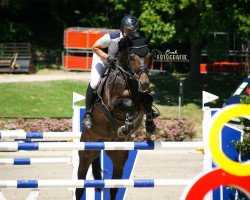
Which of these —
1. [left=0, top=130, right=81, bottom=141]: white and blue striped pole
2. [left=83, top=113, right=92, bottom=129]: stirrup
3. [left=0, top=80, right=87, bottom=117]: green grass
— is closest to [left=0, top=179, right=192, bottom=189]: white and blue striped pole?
[left=0, top=130, right=81, bottom=141]: white and blue striped pole

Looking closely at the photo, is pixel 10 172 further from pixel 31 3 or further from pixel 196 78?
pixel 31 3

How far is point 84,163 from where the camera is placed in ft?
21.2

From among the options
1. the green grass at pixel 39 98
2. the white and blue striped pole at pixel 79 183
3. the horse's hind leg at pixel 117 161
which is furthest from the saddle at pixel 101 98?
the green grass at pixel 39 98

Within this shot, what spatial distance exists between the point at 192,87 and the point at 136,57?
17.4m

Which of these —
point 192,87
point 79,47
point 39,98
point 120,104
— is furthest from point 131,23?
point 79,47

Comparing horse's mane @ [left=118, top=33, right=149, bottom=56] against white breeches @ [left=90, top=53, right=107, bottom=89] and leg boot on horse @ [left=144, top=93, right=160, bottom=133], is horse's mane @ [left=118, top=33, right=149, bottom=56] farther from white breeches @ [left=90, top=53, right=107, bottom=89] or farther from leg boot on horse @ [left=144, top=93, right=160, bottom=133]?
white breeches @ [left=90, top=53, right=107, bottom=89]

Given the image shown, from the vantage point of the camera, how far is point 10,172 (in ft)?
34.6

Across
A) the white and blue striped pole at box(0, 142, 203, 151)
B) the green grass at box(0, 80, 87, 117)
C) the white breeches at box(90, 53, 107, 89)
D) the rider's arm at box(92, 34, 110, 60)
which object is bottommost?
the green grass at box(0, 80, 87, 117)

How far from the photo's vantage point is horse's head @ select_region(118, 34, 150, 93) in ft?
18.2

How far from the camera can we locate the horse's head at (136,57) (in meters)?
5.55

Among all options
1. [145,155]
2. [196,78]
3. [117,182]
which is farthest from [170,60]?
[196,78]

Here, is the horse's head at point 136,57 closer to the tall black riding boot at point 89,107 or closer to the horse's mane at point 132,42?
the horse's mane at point 132,42

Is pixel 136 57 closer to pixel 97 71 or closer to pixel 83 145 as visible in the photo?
pixel 97 71

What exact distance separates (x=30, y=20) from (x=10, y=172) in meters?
25.7
